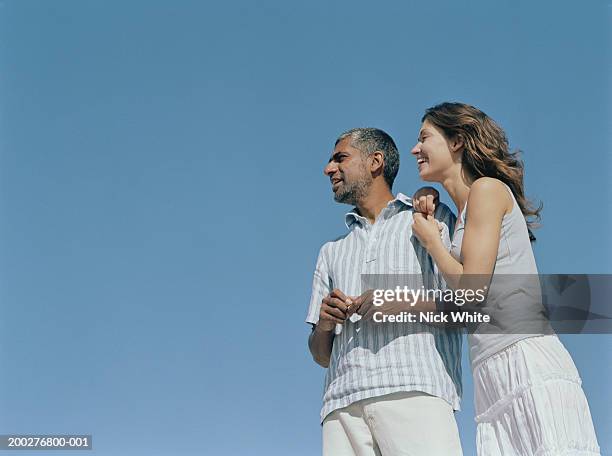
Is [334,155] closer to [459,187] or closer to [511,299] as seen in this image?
[459,187]

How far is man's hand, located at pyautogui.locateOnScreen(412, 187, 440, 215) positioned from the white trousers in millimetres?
703

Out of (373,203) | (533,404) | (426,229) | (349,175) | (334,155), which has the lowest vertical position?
(533,404)

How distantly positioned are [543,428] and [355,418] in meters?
0.78

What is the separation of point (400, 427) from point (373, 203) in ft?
3.17

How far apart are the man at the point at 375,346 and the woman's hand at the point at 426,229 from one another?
0.08 metres

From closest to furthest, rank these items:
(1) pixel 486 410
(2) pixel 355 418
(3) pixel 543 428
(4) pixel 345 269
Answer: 1. (3) pixel 543 428
2. (1) pixel 486 410
3. (2) pixel 355 418
4. (4) pixel 345 269

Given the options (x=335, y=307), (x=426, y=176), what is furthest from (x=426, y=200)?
(x=335, y=307)

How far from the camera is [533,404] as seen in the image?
128 inches

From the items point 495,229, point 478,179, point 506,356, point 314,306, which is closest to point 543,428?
point 506,356

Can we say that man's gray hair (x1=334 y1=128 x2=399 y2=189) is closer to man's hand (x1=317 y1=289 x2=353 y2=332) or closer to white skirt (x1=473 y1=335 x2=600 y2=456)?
man's hand (x1=317 y1=289 x2=353 y2=332)

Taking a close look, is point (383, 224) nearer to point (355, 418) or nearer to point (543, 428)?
point (355, 418)

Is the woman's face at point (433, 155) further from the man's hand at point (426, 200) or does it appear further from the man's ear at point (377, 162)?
the man's ear at point (377, 162)

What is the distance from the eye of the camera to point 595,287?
4.13 metres

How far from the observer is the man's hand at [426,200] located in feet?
12.6
